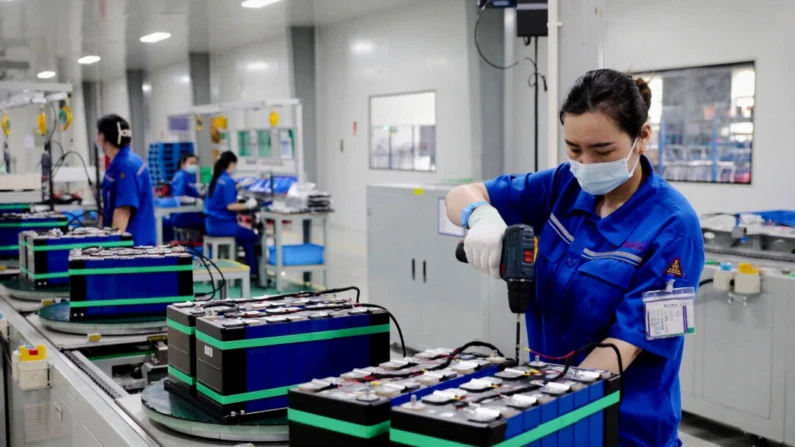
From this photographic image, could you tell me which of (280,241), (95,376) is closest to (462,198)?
(95,376)

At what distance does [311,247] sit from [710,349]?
4224 mm

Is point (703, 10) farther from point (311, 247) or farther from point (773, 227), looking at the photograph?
point (311, 247)

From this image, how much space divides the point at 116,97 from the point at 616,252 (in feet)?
63.3

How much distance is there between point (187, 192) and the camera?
29.8 feet

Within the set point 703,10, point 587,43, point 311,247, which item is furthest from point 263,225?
point 587,43

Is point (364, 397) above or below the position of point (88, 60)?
below

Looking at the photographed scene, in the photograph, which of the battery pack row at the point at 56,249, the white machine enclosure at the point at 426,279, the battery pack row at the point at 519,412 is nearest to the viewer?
the battery pack row at the point at 519,412

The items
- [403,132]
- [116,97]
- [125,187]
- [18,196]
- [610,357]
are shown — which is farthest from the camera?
[116,97]

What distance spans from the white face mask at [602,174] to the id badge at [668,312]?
244 mm

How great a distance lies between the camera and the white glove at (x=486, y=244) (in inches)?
57.7

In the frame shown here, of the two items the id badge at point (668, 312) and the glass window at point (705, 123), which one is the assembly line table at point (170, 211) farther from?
the id badge at point (668, 312)

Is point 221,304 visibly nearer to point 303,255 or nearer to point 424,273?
point 424,273

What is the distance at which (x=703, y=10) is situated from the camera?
631 cm

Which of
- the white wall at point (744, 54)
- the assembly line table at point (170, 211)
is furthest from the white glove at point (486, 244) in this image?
the assembly line table at point (170, 211)
